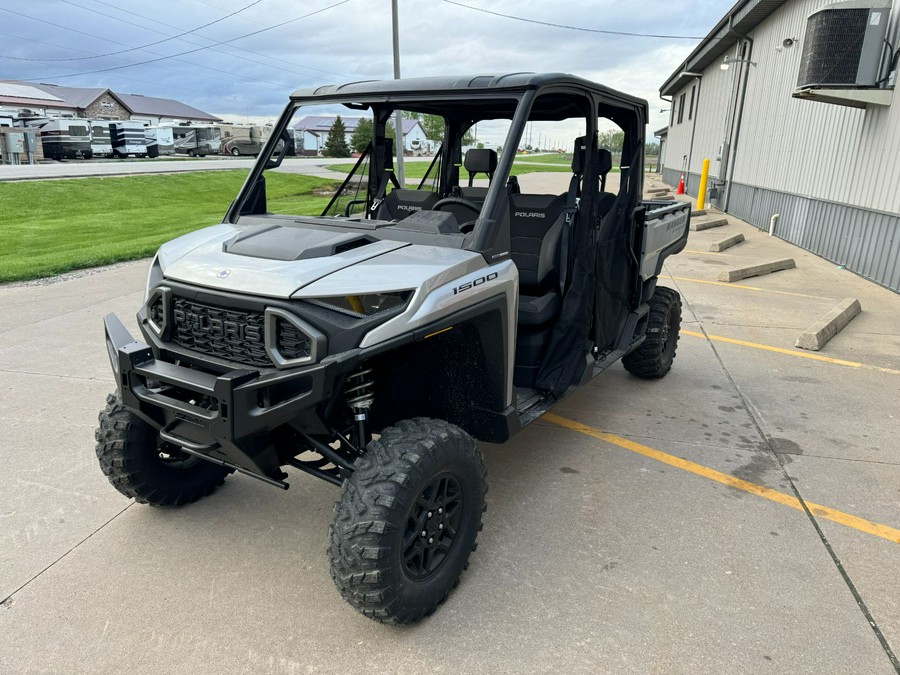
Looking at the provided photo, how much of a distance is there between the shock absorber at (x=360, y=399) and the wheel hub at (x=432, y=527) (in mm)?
355

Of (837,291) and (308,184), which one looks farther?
(308,184)

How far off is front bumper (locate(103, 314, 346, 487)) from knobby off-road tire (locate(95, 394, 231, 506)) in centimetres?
51

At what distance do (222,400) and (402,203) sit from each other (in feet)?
7.50

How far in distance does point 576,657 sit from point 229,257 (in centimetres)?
210

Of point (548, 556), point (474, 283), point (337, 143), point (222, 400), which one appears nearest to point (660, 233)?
point (474, 283)

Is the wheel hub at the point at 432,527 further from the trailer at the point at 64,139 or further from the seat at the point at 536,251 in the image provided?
the trailer at the point at 64,139

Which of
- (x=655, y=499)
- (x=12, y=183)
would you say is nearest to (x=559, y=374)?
(x=655, y=499)

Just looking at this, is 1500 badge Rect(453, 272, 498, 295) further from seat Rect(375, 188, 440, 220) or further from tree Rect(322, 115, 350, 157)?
tree Rect(322, 115, 350, 157)

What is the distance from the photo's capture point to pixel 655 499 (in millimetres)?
3705

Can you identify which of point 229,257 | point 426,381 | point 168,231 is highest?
point 229,257

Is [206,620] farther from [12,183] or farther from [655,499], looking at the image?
[12,183]

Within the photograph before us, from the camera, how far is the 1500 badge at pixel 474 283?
2791 mm

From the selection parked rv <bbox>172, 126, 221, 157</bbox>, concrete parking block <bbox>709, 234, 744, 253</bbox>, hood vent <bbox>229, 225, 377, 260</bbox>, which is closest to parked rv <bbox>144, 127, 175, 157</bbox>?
parked rv <bbox>172, 126, 221, 157</bbox>

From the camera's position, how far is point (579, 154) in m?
3.86
